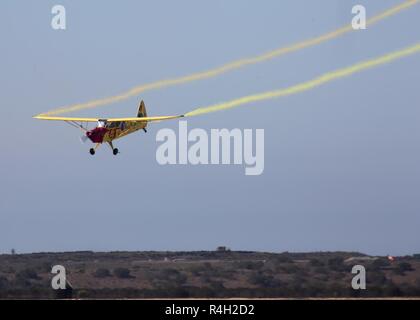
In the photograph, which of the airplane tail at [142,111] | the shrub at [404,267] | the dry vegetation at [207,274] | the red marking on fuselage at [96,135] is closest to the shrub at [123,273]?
the dry vegetation at [207,274]

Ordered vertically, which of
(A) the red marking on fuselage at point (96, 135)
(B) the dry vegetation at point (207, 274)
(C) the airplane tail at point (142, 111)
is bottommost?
(B) the dry vegetation at point (207, 274)

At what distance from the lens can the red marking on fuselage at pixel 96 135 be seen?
138 metres

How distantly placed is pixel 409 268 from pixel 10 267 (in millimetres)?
44497

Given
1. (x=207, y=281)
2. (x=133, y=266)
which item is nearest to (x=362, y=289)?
(x=207, y=281)

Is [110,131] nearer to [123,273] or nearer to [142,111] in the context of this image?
[142,111]

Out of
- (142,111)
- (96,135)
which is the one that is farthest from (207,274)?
(96,135)

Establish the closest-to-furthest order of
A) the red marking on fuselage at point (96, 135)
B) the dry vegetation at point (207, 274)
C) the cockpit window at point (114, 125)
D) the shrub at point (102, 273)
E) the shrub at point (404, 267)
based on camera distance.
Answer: the red marking on fuselage at point (96, 135) → the cockpit window at point (114, 125) → the dry vegetation at point (207, 274) → the shrub at point (102, 273) → the shrub at point (404, 267)

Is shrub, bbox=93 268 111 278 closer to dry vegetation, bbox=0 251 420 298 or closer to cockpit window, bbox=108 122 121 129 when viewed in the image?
A: dry vegetation, bbox=0 251 420 298

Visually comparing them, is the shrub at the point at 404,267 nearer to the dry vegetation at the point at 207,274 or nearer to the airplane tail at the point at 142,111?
the dry vegetation at the point at 207,274

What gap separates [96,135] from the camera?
5458 inches

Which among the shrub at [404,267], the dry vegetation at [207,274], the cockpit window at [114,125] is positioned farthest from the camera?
the shrub at [404,267]

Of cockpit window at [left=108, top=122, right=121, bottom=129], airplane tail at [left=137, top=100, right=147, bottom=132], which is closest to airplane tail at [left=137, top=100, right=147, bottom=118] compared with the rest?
airplane tail at [left=137, top=100, right=147, bottom=132]

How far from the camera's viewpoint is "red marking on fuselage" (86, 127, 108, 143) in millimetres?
138250

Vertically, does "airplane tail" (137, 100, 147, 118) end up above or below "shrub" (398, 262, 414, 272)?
above
